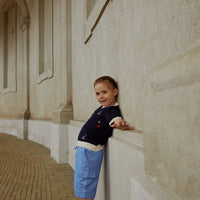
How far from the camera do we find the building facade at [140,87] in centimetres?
69

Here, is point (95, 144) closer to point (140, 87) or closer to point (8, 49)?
point (140, 87)

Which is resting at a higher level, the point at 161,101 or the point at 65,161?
the point at 161,101

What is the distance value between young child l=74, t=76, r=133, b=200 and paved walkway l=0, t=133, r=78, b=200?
27.5 inches

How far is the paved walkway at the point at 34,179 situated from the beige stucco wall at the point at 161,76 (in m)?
1.48

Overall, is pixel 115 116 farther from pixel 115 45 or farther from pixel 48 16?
pixel 48 16

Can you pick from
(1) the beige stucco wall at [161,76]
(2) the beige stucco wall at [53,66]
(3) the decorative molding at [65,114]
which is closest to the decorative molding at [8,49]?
(2) the beige stucco wall at [53,66]

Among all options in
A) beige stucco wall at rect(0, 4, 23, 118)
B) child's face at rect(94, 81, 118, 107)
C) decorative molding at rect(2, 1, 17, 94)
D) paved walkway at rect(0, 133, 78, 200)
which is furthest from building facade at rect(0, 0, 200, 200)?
decorative molding at rect(2, 1, 17, 94)

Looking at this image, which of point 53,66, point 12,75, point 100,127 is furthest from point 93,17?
point 12,75

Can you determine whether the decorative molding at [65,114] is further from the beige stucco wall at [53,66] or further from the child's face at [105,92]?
the child's face at [105,92]

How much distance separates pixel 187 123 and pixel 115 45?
1.56 metres

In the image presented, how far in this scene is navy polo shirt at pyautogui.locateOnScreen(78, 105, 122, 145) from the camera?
193cm

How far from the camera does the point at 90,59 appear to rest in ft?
10.3

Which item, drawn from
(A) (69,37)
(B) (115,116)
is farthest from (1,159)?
(B) (115,116)

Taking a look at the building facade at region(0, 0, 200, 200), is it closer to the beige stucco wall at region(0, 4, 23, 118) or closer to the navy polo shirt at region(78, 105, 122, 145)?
the navy polo shirt at region(78, 105, 122, 145)
